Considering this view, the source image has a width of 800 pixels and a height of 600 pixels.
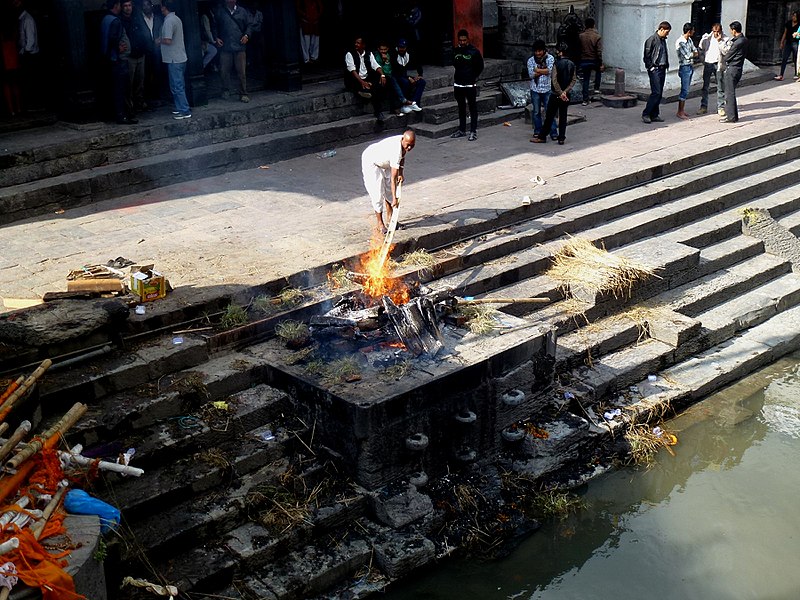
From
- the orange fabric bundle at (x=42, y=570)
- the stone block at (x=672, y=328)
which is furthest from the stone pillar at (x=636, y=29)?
the orange fabric bundle at (x=42, y=570)

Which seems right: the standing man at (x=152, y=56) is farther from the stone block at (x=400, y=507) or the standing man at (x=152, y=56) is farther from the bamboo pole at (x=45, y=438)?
the stone block at (x=400, y=507)

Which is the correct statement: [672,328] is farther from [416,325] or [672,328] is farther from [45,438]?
[45,438]

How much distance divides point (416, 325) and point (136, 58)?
7880mm

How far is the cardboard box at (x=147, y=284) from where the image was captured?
9.17 metres

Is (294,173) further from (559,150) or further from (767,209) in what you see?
(767,209)

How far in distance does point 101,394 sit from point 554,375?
435 cm

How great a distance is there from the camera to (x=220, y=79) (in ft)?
53.3

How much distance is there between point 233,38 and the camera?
15234mm

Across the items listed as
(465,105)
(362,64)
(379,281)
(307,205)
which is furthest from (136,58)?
(379,281)

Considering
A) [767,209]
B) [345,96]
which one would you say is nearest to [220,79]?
[345,96]

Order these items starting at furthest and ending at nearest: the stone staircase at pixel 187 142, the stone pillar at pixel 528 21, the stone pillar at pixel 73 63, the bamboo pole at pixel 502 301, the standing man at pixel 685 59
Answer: the stone pillar at pixel 528 21 < the standing man at pixel 685 59 < the stone pillar at pixel 73 63 < the stone staircase at pixel 187 142 < the bamboo pole at pixel 502 301

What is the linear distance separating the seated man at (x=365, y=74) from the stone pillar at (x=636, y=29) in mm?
5654

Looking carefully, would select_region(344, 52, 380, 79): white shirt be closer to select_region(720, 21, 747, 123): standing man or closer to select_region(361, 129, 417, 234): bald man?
select_region(361, 129, 417, 234): bald man

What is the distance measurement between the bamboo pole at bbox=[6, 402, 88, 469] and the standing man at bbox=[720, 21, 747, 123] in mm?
12656
